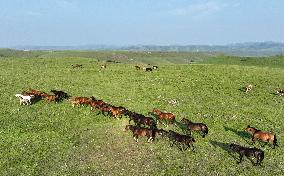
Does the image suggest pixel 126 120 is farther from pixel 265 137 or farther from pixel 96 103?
pixel 265 137

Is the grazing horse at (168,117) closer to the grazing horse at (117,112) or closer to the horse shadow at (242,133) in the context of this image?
the grazing horse at (117,112)

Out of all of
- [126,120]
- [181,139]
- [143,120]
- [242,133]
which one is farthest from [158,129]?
[242,133]

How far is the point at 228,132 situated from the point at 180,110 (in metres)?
6.39

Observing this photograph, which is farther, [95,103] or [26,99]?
[26,99]

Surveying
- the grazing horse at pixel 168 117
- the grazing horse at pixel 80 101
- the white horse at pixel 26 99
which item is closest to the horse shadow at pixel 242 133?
the grazing horse at pixel 168 117

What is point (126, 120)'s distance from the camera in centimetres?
3177

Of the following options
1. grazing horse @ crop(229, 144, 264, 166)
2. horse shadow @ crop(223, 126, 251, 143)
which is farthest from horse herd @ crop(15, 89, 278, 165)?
horse shadow @ crop(223, 126, 251, 143)

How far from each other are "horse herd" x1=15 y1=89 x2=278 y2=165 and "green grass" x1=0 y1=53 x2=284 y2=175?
0.55 metres

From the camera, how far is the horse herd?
1040 inches

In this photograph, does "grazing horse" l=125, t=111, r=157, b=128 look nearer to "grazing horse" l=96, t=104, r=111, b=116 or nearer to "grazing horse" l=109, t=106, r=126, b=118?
"grazing horse" l=109, t=106, r=126, b=118

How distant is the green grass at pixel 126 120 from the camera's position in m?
25.0

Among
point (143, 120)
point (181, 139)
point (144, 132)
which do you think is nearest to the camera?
point (181, 139)

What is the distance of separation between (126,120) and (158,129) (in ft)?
13.6

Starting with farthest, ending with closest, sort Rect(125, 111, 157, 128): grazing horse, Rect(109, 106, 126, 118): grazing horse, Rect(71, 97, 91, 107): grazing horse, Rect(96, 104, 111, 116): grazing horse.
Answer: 1. Rect(71, 97, 91, 107): grazing horse
2. Rect(96, 104, 111, 116): grazing horse
3. Rect(109, 106, 126, 118): grazing horse
4. Rect(125, 111, 157, 128): grazing horse
